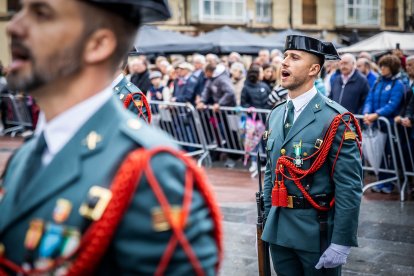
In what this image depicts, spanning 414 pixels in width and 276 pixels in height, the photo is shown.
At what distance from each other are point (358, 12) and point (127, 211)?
42.3 meters

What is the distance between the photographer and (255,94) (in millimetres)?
11766

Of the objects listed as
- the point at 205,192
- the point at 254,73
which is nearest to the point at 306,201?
the point at 205,192

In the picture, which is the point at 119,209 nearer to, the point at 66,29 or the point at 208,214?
the point at 208,214

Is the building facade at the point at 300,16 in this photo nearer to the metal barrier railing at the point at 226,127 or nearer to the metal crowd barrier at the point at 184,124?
the metal crowd barrier at the point at 184,124

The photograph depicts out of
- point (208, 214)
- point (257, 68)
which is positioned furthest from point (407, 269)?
point (257, 68)

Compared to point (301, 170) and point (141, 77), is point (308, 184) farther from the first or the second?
point (141, 77)

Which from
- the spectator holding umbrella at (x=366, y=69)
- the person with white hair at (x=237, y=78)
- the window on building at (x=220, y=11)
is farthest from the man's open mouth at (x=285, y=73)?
the window on building at (x=220, y=11)

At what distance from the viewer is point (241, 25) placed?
1512 inches

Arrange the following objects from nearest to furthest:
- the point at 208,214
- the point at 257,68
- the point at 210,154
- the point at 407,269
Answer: the point at 208,214 → the point at 407,269 → the point at 257,68 → the point at 210,154

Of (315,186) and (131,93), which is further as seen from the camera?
(131,93)

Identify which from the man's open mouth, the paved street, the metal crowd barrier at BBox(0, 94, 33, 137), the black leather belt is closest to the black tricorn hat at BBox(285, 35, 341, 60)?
the man's open mouth

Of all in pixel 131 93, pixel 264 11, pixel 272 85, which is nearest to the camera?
pixel 131 93

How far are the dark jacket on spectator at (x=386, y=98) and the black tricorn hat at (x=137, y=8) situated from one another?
8200 millimetres

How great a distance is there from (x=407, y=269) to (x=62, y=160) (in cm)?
511
